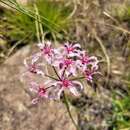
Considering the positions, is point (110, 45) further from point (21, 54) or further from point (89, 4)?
point (21, 54)

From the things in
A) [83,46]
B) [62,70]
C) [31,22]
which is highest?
[62,70]

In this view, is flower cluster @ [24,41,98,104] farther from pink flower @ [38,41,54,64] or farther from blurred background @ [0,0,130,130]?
blurred background @ [0,0,130,130]

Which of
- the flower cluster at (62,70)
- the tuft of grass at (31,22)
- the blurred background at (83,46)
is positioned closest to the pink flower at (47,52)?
the flower cluster at (62,70)

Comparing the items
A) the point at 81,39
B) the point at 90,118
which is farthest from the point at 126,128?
the point at 81,39

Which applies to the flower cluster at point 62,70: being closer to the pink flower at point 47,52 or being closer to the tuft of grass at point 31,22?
the pink flower at point 47,52

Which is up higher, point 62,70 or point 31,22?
point 62,70

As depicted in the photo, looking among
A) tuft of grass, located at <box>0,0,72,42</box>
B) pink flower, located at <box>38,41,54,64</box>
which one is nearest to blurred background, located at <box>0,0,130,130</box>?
tuft of grass, located at <box>0,0,72,42</box>

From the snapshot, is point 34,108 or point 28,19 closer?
point 34,108

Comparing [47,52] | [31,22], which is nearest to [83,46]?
[31,22]

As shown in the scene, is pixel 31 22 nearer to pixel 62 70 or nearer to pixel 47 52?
pixel 47 52
